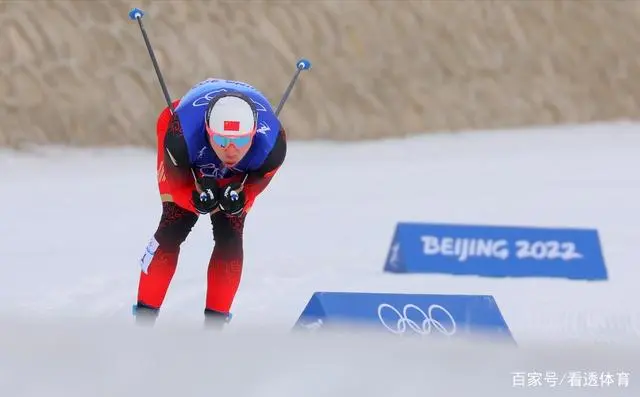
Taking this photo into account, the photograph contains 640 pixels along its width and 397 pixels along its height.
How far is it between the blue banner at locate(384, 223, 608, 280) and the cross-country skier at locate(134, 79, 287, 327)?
1.99 metres

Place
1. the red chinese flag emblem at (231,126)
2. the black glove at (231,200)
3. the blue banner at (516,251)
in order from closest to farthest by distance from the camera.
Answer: the red chinese flag emblem at (231,126)
the black glove at (231,200)
the blue banner at (516,251)

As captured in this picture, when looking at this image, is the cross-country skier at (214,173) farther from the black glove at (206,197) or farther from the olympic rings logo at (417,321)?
the olympic rings logo at (417,321)

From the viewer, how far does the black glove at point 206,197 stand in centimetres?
402

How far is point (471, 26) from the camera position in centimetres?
1143

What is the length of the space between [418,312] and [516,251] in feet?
6.66

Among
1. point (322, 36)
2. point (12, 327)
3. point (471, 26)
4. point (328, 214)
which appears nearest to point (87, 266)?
point (328, 214)

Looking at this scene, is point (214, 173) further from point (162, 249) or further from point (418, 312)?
point (418, 312)

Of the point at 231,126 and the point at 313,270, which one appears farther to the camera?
the point at 313,270

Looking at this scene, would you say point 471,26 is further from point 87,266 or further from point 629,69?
point 87,266

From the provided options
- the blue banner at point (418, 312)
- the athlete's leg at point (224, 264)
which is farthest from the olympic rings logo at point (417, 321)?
the athlete's leg at point (224, 264)

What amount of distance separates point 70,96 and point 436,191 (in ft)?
12.4

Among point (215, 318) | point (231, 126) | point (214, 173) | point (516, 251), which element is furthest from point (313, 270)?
point (231, 126)

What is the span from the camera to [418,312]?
4.16 m

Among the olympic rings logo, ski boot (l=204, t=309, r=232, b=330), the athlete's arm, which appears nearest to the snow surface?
ski boot (l=204, t=309, r=232, b=330)
